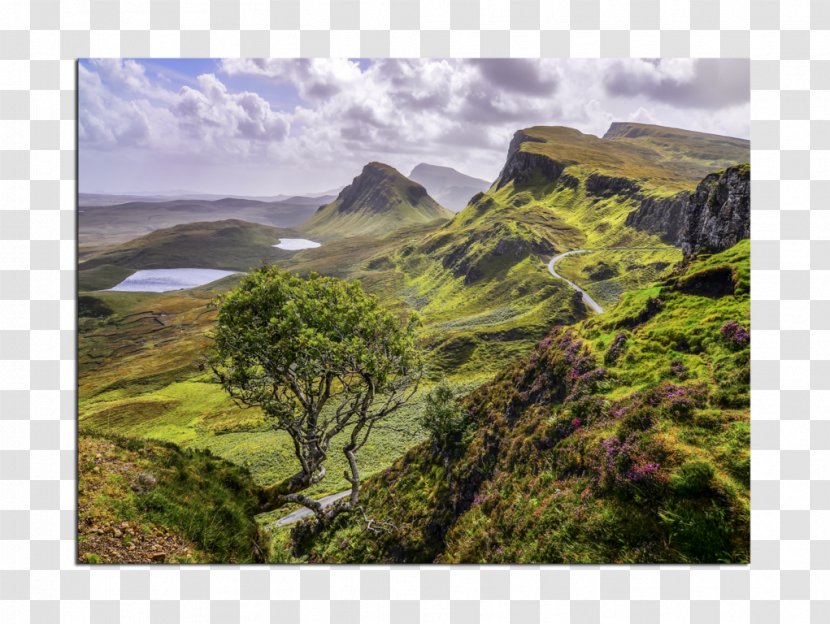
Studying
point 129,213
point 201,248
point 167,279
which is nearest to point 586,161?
point 129,213

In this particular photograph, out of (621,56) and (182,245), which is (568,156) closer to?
(621,56)

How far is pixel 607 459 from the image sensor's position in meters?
7.82

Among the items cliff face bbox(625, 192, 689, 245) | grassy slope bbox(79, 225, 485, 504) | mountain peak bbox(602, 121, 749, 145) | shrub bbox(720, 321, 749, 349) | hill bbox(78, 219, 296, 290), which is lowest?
grassy slope bbox(79, 225, 485, 504)

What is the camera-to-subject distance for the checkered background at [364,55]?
8.75 metres

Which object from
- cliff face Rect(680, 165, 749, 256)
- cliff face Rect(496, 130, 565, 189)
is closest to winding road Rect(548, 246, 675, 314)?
cliff face Rect(680, 165, 749, 256)

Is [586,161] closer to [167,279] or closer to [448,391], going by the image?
[448,391]

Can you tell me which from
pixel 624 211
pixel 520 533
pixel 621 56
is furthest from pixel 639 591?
pixel 624 211

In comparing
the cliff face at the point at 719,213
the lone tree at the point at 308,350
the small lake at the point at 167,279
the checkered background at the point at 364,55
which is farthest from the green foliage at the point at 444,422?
the small lake at the point at 167,279

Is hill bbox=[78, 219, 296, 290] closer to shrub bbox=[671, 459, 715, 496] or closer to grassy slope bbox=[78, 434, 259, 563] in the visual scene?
grassy slope bbox=[78, 434, 259, 563]

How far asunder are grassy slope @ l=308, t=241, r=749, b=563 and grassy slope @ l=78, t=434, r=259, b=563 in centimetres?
245

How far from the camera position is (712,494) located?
22.1 feet

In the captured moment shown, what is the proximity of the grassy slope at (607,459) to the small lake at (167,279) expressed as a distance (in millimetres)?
86558

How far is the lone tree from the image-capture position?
1023 centimetres

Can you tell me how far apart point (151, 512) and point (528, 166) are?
113949 mm
